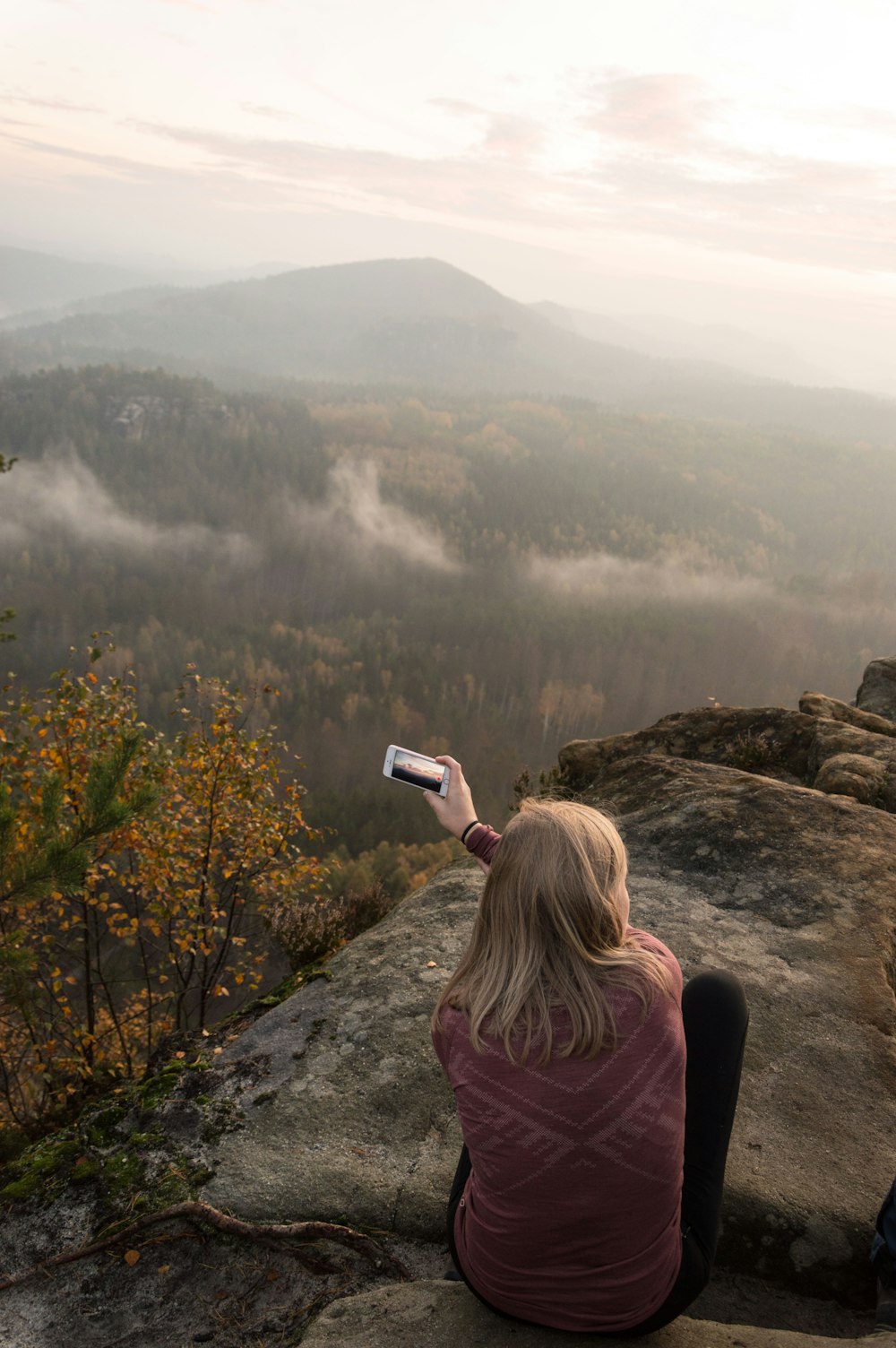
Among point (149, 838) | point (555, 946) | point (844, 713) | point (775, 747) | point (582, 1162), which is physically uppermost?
point (555, 946)

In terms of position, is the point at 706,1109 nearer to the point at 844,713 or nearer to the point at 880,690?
the point at 844,713

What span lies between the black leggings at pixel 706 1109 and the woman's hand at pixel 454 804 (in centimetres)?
131

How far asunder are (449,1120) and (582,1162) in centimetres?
260

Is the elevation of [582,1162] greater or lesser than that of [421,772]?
lesser

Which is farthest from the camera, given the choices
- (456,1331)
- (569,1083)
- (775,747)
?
(775,747)

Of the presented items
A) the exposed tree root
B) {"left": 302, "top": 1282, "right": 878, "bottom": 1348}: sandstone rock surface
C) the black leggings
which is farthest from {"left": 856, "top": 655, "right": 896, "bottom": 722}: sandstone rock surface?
the exposed tree root

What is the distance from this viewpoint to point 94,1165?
15.2 ft

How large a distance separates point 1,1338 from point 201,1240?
0.92 m

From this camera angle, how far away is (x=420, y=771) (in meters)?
4.26

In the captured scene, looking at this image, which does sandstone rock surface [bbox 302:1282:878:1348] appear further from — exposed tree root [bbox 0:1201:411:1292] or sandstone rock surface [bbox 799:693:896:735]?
sandstone rock surface [bbox 799:693:896:735]

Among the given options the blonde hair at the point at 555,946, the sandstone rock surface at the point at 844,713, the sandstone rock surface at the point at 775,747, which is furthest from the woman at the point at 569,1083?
the sandstone rock surface at the point at 844,713

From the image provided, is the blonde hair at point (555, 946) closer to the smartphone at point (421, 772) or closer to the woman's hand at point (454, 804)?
the woman's hand at point (454, 804)

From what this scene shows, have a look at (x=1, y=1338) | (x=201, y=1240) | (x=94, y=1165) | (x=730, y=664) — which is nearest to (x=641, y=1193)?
(x=201, y=1240)

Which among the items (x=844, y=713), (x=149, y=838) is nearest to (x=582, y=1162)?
(x=844, y=713)
